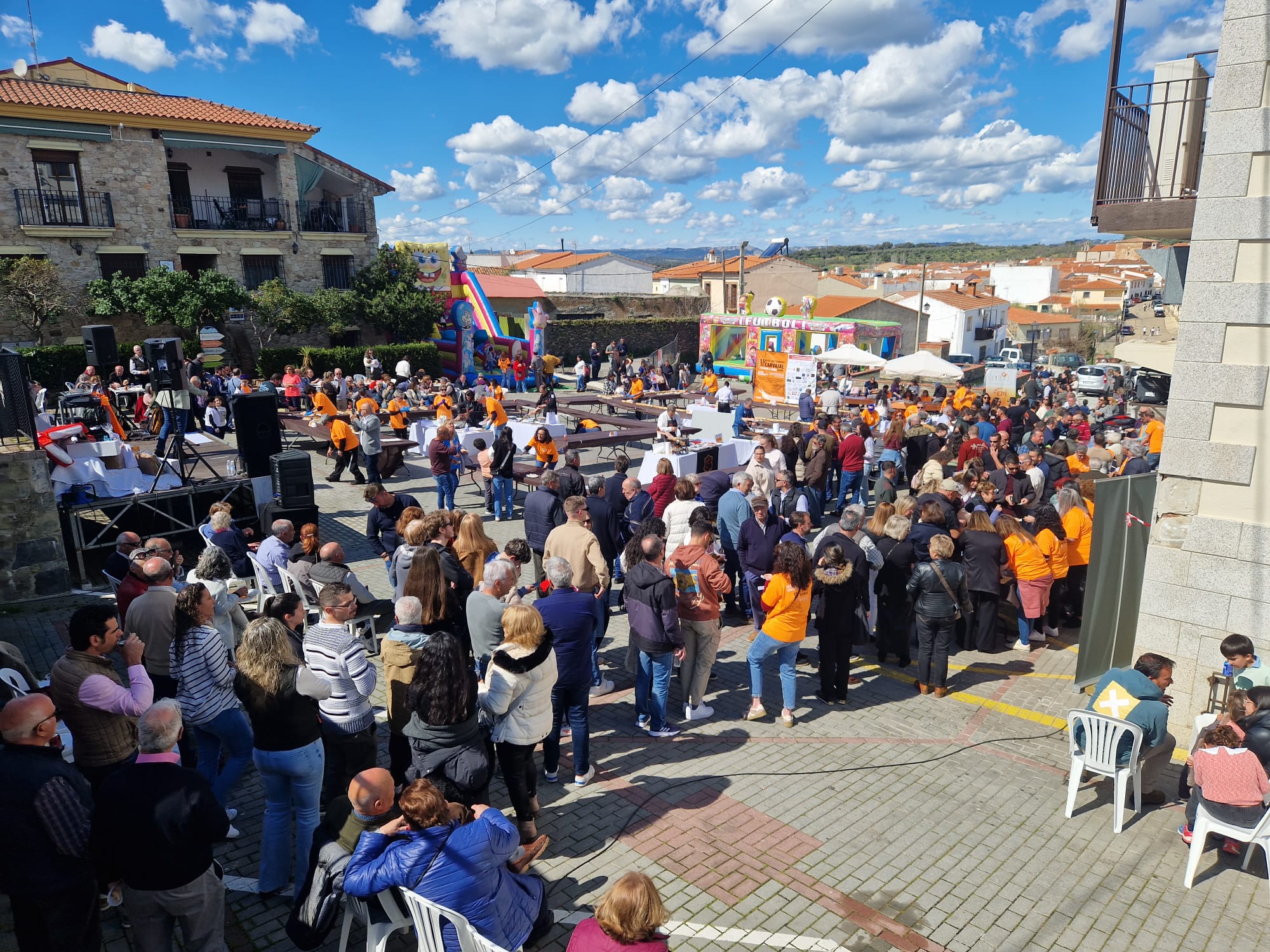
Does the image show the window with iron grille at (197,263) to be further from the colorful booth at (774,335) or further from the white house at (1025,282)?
the white house at (1025,282)

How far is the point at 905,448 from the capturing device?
43.2ft

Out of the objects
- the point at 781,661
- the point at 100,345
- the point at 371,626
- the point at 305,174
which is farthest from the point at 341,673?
the point at 305,174

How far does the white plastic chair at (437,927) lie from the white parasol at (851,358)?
20420 mm

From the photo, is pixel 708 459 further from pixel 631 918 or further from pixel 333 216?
pixel 333 216

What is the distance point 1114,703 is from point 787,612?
7.44ft

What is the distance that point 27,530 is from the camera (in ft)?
28.5

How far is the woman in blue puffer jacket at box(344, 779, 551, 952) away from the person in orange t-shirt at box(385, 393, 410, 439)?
13.1 metres

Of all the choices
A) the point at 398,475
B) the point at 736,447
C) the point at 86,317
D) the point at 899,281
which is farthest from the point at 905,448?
the point at 899,281

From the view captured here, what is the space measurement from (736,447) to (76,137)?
23008 millimetres

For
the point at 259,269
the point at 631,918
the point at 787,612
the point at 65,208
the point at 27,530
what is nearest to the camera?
the point at 631,918

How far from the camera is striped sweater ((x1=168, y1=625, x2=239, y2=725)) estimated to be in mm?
4582

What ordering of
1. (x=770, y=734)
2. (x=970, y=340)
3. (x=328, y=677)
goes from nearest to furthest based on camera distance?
(x=328, y=677), (x=770, y=734), (x=970, y=340)

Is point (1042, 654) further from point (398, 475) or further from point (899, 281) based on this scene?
point (899, 281)

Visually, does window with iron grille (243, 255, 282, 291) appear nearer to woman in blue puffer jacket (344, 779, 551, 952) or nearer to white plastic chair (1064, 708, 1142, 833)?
woman in blue puffer jacket (344, 779, 551, 952)
